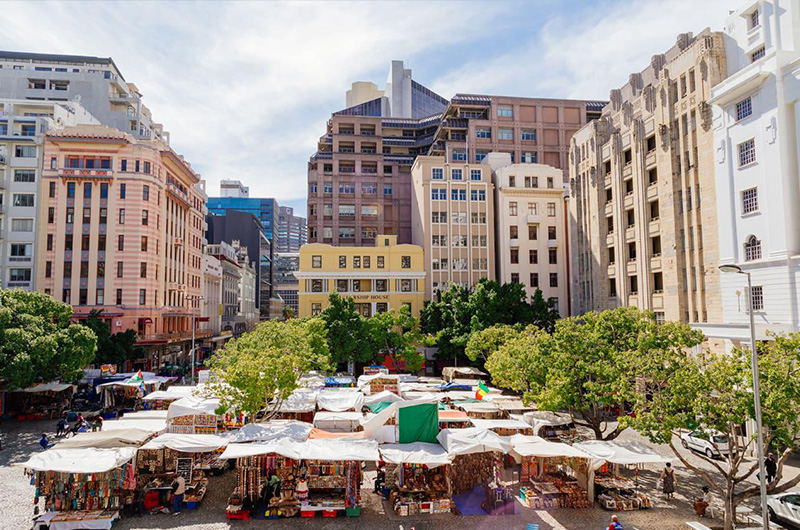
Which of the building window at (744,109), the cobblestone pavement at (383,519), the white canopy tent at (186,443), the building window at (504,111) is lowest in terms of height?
the cobblestone pavement at (383,519)

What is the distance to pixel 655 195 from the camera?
4381 cm

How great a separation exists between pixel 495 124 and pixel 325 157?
89.3ft

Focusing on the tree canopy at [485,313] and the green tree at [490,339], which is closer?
the green tree at [490,339]

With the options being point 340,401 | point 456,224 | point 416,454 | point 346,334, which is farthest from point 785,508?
point 456,224

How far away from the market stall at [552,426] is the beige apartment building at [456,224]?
36.5 m

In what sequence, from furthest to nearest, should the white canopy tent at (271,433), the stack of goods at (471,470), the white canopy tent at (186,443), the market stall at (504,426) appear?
the market stall at (504,426)
the stack of goods at (471,470)
the white canopy tent at (271,433)
the white canopy tent at (186,443)

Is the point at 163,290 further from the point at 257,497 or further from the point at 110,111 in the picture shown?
the point at 257,497

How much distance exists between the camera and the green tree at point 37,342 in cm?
3058

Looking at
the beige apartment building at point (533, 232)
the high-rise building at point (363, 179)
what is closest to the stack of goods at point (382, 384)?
the beige apartment building at point (533, 232)

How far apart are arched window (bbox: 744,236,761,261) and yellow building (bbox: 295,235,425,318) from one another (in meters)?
35.4

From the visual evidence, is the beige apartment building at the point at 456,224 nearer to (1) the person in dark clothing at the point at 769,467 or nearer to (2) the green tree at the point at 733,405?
(1) the person in dark clothing at the point at 769,467

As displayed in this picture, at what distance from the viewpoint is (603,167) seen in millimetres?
51938

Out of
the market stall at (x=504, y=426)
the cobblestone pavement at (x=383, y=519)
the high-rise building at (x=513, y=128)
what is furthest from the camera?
the high-rise building at (x=513, y=128)

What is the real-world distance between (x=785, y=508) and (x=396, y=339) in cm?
3338
